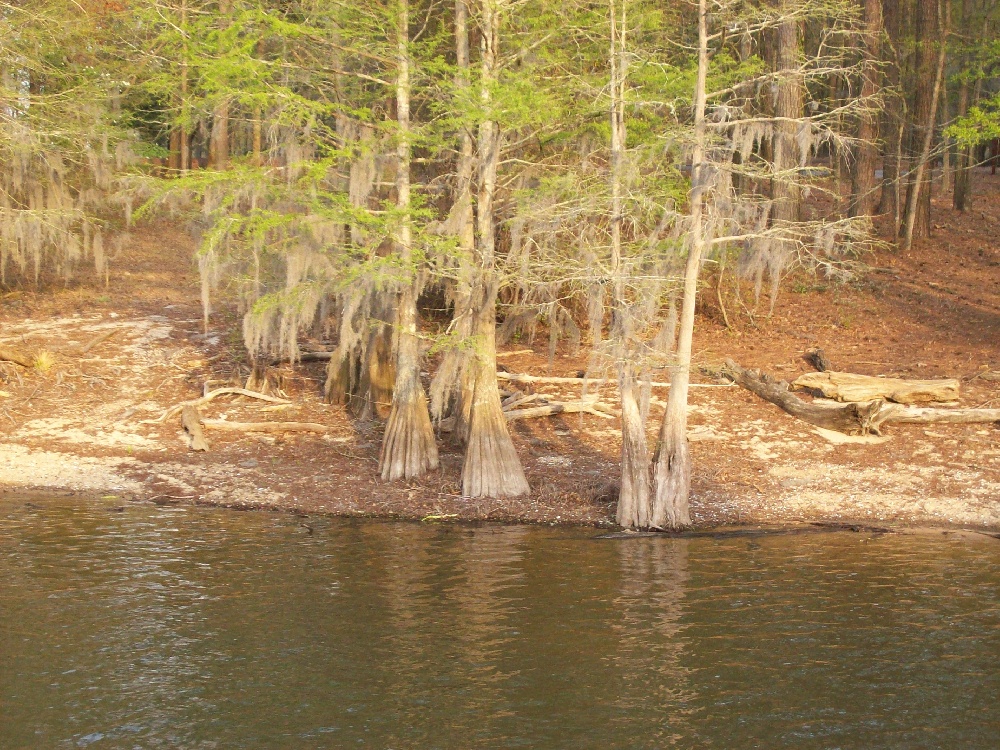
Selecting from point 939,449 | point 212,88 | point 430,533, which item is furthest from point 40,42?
point 939,449

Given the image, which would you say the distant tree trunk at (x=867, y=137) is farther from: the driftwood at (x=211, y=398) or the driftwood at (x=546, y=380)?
the driftwood at (x=211, y=398)

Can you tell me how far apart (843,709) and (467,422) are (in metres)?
9.37

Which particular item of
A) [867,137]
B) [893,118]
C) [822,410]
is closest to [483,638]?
[822,410]

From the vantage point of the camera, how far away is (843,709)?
8.68m

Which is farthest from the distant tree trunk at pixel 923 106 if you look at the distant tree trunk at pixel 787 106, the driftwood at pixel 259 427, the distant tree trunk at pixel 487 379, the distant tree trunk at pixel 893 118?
the driftwood at pixel 259 427

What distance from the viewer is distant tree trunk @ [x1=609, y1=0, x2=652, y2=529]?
1388 cm

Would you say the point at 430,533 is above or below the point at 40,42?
Result: below

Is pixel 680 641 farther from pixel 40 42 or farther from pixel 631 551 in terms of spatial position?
pixel 40 42

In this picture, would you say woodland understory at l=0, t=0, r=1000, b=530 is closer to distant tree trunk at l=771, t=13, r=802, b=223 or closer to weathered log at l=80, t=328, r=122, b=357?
weathered log at l=80, t=328, r=122, b=357

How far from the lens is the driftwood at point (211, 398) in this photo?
18453 millimetres

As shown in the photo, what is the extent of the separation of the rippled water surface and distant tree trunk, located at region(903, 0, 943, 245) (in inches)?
608

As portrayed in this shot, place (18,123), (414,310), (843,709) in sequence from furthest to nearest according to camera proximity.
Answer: (18,123) < (414,310) < (843,709)

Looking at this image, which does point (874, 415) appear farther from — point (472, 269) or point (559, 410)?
point (472, 269)

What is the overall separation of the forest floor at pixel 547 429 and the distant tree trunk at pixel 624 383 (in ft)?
1.90
